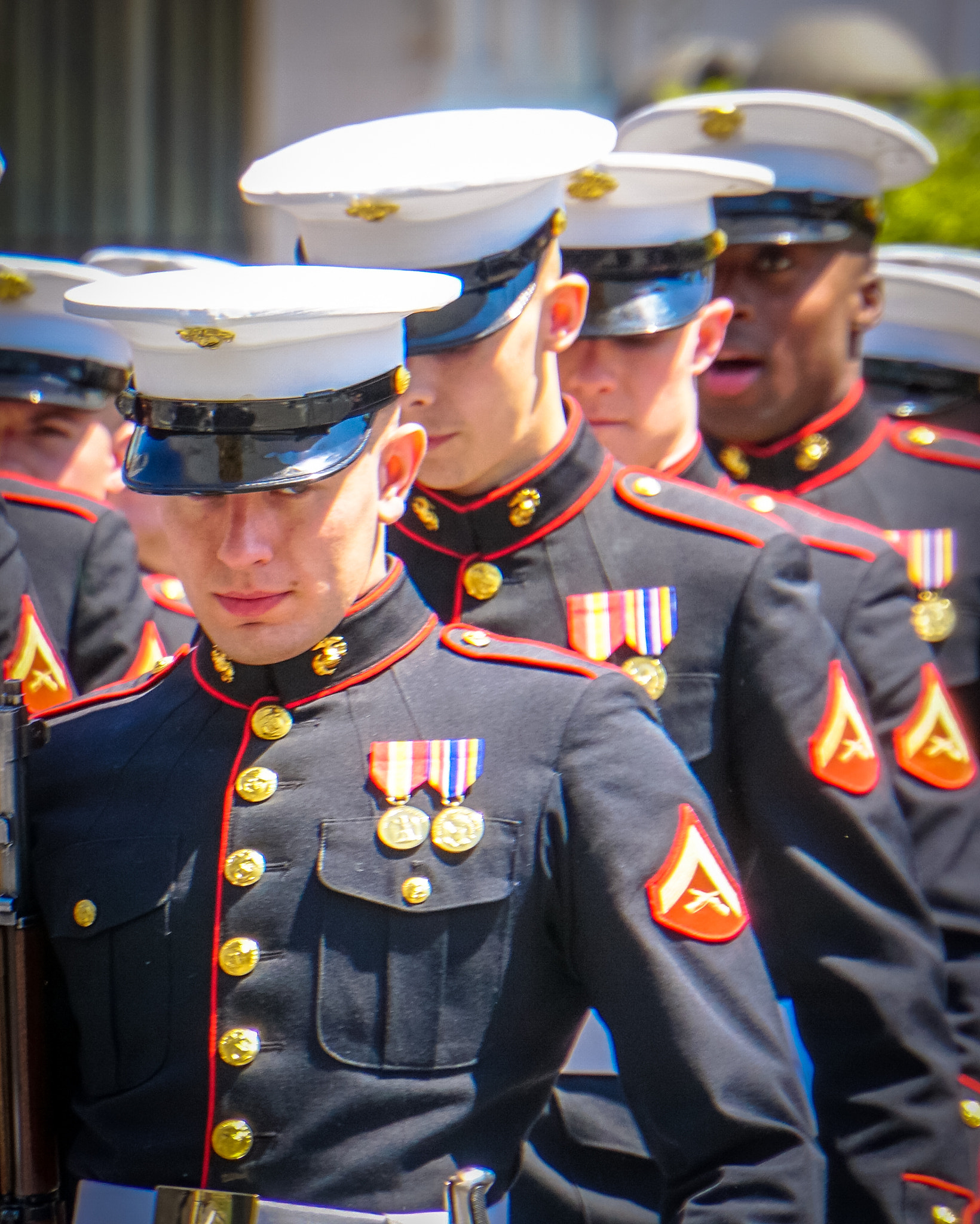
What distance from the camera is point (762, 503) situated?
3.33 meters

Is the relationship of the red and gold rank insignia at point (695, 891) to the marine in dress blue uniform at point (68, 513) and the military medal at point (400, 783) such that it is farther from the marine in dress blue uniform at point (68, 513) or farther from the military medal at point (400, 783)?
the marine in dress blue uniform at point (68, 513)

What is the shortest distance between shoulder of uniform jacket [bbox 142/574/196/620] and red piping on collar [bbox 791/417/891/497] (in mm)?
1389

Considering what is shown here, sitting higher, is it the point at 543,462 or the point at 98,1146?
the point at 543,462

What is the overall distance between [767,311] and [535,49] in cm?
963

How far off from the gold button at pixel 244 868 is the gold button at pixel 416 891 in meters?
0.18

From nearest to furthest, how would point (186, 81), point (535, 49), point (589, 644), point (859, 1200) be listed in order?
point (859, 1200) < point (589, 644) < point (186, 81) < point (535, 49)

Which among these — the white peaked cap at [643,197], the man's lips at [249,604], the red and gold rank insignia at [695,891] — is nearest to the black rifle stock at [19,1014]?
the man's lips at [249,604]

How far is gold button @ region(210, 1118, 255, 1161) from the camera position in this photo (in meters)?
2.08

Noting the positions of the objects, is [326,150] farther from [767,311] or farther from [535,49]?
[535,49]

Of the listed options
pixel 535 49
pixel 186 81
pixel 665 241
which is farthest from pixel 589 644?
pixel 535 49

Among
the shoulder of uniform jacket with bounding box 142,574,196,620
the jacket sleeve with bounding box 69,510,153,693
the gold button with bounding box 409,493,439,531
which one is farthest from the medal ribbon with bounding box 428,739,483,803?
the shoulder of uniform jacket with bounding box 142,574,196,620

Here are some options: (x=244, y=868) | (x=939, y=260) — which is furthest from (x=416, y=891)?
(x=939, y=260)

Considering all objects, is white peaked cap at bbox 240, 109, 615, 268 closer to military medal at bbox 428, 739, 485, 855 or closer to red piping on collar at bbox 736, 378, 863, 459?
military medal at bbox 428, 739, 485, 855

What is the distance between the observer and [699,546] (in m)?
2.86
